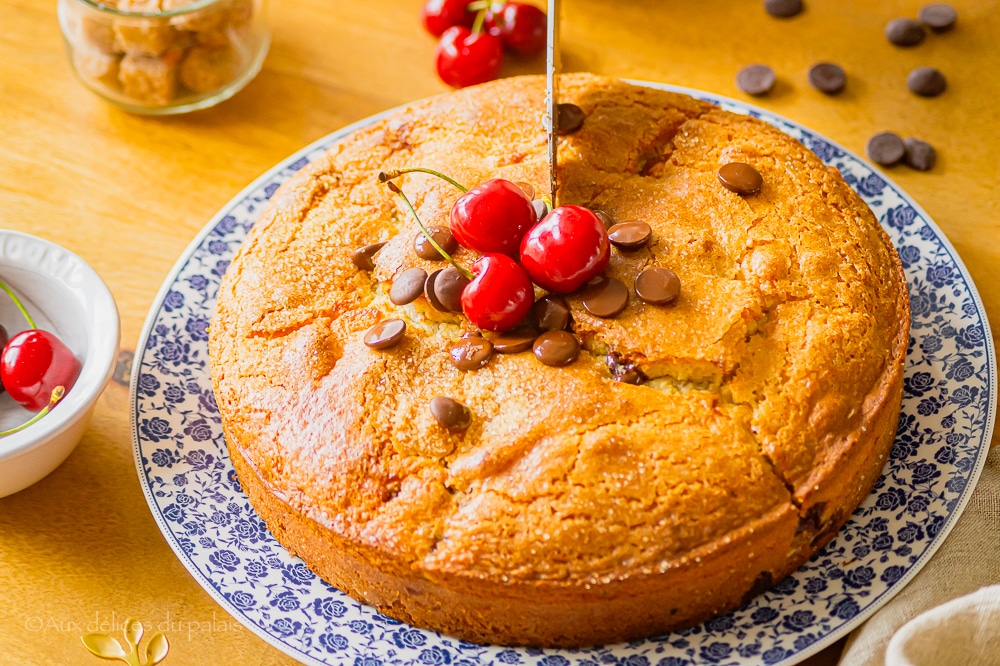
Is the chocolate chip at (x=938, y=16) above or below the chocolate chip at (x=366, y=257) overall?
above

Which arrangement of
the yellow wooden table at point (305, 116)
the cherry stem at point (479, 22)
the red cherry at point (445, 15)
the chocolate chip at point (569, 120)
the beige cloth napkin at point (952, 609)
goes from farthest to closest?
the red cherry at point (445, 15) < the cherry stem at point (479, 22) < the yellow wooden table at point (305, 116) < the chocolate chip at point (569, 120) < the beige cloth napkin at point (952, 609)

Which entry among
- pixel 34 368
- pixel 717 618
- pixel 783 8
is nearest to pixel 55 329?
pixel 34 368

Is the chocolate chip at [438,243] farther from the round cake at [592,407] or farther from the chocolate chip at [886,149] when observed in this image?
the chocolate chip at [886,149]

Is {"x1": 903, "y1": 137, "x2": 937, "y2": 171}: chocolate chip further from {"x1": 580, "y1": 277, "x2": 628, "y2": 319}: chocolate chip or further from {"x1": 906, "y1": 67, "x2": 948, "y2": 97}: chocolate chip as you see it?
{"x1": 580, "y1": 277, "x2": 628, "y2": 319}: chocolate chip

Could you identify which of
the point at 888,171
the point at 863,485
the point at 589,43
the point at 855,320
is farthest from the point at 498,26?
the point at 863,485

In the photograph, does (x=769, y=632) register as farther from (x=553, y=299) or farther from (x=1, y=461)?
(x=1, y=461)

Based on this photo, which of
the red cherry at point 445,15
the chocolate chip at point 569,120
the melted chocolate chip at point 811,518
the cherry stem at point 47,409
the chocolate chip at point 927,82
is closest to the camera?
the melted chocolate chip at point 811,518

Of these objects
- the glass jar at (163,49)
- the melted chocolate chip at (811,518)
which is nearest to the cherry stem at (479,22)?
the glass jar at (163,49)
